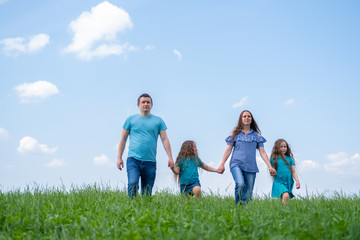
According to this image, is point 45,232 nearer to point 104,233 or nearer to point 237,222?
point 104,233

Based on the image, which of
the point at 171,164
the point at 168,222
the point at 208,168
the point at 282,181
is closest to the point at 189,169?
the point at 208,168

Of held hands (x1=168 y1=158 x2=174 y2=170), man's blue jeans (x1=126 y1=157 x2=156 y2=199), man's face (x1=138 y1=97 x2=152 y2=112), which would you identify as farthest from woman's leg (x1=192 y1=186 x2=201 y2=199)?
man's face (x1=138 y1=97 x2=152 y2=112)

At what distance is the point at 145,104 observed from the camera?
7.90m

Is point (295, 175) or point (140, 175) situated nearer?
point (140, 175)

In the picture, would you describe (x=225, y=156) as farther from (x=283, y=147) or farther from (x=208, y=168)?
(x=283, y=147)

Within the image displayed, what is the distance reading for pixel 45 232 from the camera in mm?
5145

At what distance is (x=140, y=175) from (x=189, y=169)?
1.22 metres

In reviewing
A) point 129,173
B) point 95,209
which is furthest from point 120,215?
point 129,173

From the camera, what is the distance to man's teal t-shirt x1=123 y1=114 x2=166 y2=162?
7637mm

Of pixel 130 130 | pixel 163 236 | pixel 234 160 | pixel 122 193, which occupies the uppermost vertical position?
pixel 130 130

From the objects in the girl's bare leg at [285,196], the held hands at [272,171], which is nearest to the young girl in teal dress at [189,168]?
the held hands at [272,171]

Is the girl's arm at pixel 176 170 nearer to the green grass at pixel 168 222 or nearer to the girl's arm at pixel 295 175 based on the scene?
the green grass at pixel 168 222

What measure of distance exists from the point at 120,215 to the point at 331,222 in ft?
10.1

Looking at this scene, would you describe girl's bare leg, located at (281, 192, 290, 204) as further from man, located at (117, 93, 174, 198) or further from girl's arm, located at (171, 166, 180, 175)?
man, located at (117, 93, 174, 198)
